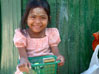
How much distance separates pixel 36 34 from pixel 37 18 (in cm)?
27

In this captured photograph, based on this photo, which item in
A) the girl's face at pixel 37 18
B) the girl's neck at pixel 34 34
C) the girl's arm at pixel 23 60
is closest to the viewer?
the girl's arm at pixel 23 60

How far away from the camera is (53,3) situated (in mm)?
3488

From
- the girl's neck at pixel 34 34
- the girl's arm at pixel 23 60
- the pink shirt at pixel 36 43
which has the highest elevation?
the girl's neck at pixel 34 34

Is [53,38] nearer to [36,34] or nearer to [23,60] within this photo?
[36,34]

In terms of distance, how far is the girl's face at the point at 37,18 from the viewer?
9.04ft

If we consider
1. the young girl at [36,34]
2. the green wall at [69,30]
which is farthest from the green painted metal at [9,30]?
the young girl at [36,34]

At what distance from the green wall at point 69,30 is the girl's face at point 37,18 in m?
0.55

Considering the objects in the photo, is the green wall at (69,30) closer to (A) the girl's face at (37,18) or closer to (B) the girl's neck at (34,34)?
(B) the girl's neck at (34,34)

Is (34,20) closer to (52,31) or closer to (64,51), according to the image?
(52,31)

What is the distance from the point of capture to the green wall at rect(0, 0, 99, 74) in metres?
3.35

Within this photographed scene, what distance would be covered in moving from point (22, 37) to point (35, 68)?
0.57 meters

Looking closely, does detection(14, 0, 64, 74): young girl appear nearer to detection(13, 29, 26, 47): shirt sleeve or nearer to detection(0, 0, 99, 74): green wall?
detection(13, 29, 26, 47): shirt sleeve

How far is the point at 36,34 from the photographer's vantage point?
9.67 feet

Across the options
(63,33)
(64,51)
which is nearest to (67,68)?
(64,51)
